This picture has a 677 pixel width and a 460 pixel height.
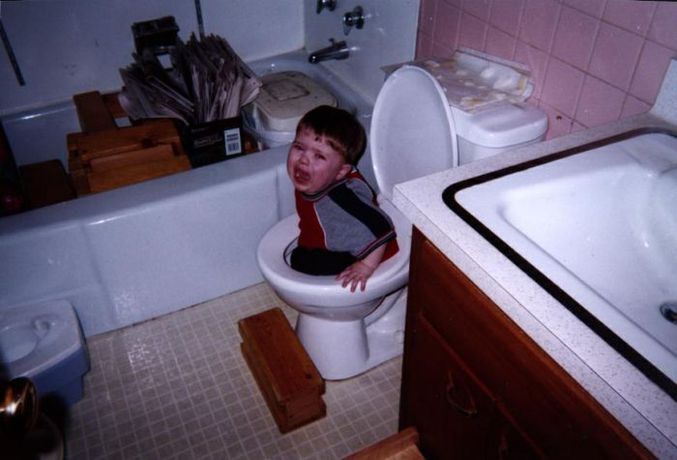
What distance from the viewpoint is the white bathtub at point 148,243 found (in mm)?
1554

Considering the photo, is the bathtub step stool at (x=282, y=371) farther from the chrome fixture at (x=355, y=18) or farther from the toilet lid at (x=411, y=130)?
the chrome fixture at (x=355, y=18)

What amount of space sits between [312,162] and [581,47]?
0.65 m

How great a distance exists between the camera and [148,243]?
1.67 metres

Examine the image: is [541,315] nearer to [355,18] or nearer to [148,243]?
[148,243]

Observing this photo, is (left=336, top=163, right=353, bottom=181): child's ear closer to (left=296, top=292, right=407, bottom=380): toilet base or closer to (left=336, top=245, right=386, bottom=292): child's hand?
(left=336, top=245, right=386, bottom=292): child's hand

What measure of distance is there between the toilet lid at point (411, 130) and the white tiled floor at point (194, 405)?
59cm

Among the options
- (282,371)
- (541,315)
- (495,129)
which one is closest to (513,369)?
(541,315)

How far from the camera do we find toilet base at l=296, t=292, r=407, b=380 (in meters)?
1.58

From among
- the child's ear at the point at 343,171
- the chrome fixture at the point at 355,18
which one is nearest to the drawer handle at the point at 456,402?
the child's ear at the point at 343,171

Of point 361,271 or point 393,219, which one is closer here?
point 361,271

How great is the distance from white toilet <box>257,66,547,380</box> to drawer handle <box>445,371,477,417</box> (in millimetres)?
413

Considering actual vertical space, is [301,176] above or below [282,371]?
above

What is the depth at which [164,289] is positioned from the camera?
179 cm

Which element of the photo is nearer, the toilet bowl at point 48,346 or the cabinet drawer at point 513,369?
the cabinet drawer at point 513,369
